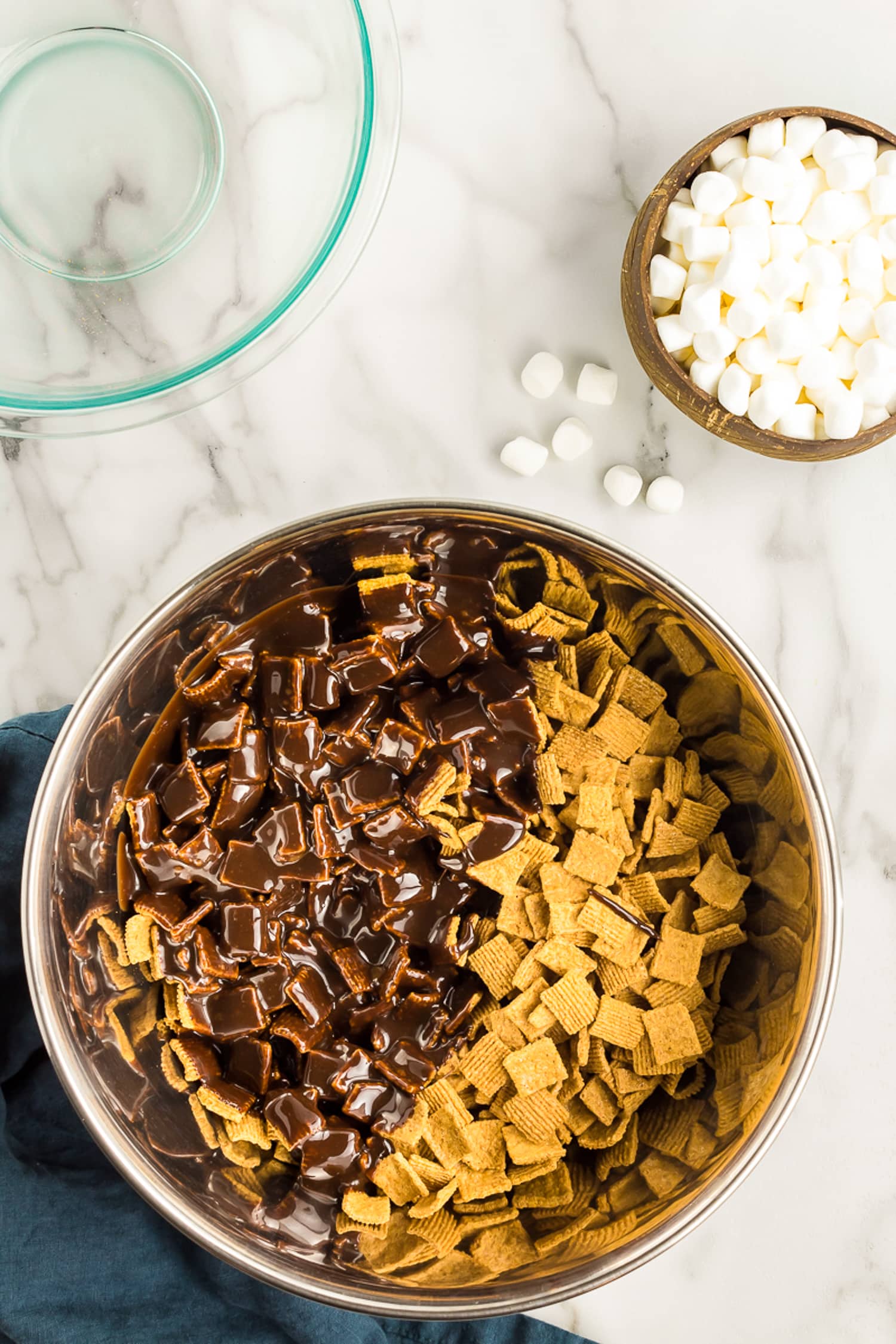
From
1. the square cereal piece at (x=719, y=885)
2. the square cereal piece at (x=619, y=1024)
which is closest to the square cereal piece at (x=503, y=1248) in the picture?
the square cereal piece at (x=619, y=1024)

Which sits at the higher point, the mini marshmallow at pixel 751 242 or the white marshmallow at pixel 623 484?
the mini marshmallow at pixel 751 242

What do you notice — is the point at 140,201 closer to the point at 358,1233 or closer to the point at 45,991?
the point at 45,991

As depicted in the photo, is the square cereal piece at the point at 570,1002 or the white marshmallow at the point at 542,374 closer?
the square cereal piece at the point at 570,1002

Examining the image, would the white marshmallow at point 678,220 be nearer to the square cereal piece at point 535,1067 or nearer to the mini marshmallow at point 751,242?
the mini marshmallow at point 751,242

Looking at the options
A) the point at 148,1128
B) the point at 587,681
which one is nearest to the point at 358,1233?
the point at 148,1128

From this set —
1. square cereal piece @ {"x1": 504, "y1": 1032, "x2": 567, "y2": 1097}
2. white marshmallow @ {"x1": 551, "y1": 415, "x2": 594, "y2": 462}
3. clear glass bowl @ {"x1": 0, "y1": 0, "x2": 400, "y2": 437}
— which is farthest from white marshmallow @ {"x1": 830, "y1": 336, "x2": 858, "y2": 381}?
square cereal piece @ {"x1": 504, "y1": 1032, "x2": 567, "y2": 1097}

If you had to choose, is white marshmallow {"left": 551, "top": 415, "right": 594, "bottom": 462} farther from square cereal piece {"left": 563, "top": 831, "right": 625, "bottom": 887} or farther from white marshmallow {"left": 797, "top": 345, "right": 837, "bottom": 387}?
square cereal piece {"left": 563, "top": 831, "right": 625, "bottom": 887}

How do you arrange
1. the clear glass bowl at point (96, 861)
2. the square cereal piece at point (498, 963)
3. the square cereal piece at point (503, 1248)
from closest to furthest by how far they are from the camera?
the clear glass bowl at point (96, 861) < the square cereal piece at point (503, 1248) < the square cereal piece at point (498, 963)
